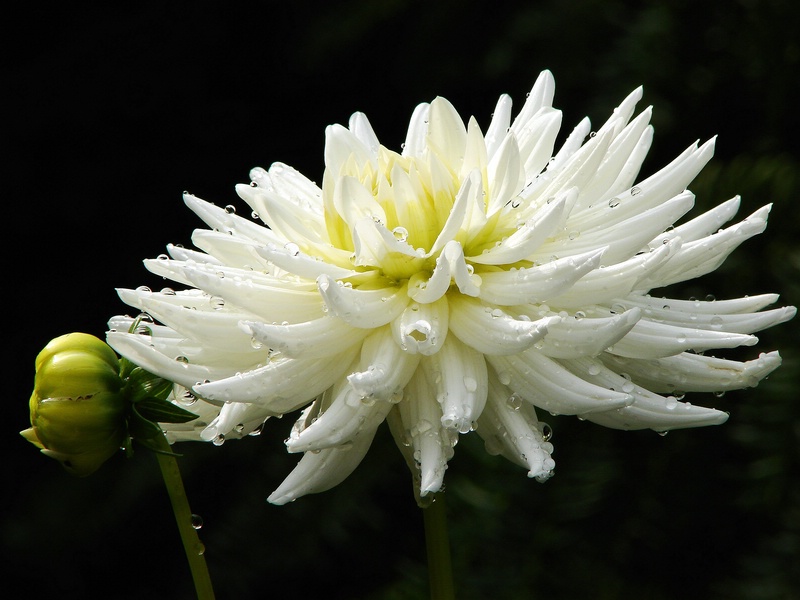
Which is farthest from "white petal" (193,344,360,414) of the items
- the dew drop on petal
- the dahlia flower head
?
the dew drop on petal

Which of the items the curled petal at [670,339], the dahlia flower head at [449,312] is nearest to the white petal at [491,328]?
the dahlia flower head at [449,312]

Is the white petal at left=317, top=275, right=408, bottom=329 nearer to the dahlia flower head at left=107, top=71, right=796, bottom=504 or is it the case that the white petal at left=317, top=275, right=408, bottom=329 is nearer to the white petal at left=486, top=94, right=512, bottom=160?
the dahlia flower head at left=107, top=71, right=796, bottom=504

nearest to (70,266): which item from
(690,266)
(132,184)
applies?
(132,184)

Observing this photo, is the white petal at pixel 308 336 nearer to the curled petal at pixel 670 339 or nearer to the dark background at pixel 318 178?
the curled petal at pixel 670 339

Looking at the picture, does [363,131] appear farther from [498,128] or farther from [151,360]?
[151,360]

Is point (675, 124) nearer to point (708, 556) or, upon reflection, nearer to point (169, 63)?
point (708, 556)

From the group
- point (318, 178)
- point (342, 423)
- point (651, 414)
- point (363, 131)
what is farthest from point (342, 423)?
point (318, 178)
